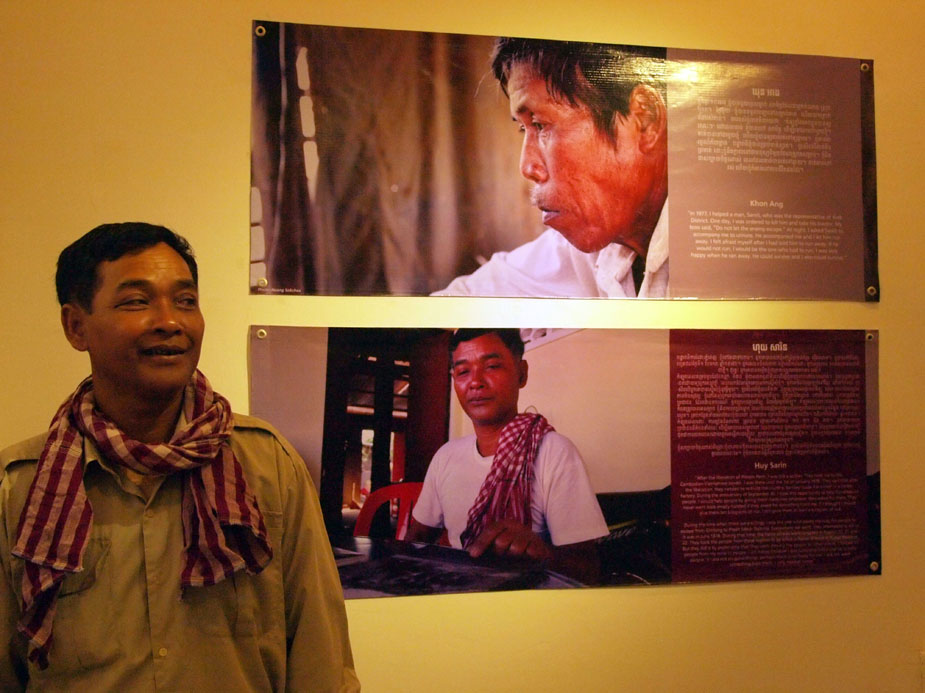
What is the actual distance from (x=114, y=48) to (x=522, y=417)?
1.21 metres

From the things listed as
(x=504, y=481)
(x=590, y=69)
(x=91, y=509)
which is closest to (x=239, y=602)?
(x=91, y=509)

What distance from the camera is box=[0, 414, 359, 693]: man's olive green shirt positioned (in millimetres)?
1023

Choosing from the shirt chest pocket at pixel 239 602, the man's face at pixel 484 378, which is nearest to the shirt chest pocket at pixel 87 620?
the shirt chest pocket at pixel 239 602

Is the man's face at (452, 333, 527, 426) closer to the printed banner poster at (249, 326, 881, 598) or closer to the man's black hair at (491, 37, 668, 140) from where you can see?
the printed banner poster at (249, 326, 881, 598)

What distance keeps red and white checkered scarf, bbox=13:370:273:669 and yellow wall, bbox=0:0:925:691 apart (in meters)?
0.56

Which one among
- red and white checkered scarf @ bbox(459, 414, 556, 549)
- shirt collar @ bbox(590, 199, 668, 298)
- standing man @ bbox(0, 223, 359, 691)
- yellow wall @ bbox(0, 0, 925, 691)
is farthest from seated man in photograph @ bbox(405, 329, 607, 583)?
standing man @ bbox(0, 223, 359, 691)

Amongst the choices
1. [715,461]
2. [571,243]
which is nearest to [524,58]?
[571,243]

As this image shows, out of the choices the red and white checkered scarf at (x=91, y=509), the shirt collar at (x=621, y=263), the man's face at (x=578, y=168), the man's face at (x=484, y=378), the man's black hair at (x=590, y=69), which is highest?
the man's black hair at (x=590, y=69)

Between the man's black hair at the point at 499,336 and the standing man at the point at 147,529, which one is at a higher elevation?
the man's black hair at the point at 499,336

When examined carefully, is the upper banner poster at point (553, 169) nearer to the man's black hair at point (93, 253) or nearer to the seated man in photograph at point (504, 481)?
the seated man in photograph at point (504, 481)

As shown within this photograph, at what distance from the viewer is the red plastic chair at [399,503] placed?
1.66 meters

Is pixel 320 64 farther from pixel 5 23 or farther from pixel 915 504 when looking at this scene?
pixel 915 504

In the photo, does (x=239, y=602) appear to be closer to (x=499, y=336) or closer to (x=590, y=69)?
(x=499, y=336)

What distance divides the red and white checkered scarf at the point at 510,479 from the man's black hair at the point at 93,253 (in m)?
0.89
